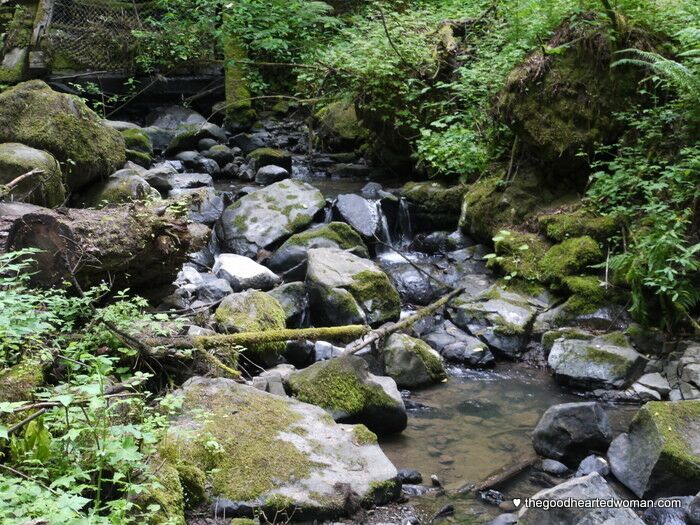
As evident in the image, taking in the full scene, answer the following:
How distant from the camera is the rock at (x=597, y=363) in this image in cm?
656

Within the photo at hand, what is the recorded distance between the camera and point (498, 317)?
7559 mm

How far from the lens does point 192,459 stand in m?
3.98

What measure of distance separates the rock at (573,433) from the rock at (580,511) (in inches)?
58.1

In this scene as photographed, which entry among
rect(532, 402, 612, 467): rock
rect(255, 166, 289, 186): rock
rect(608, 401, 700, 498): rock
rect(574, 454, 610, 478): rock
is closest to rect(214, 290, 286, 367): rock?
rect(532, 402, 612, 467): rock

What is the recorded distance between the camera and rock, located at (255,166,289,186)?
12531 mm

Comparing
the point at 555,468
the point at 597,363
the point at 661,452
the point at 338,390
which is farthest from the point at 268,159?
the point at 661,452

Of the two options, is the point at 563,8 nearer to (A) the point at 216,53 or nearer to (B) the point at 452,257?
(B) the point at 452,257

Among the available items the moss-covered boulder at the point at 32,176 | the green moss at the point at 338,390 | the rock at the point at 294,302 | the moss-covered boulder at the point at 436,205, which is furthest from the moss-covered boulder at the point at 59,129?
the moss-covered boulder at the point at 436,205

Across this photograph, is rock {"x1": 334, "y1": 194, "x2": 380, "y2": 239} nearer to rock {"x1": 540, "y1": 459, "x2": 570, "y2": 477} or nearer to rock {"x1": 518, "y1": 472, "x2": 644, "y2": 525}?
rock {"x1": 540, "y1": 459, "x2": 570, "y2": 477}

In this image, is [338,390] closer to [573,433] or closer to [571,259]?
[573,433]

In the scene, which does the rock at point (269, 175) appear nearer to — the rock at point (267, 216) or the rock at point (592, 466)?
the rock at point (267, 216)

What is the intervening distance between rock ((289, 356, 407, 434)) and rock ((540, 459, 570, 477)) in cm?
117

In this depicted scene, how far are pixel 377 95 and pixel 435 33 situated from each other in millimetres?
1734

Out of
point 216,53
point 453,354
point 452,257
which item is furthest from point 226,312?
point 216,53
